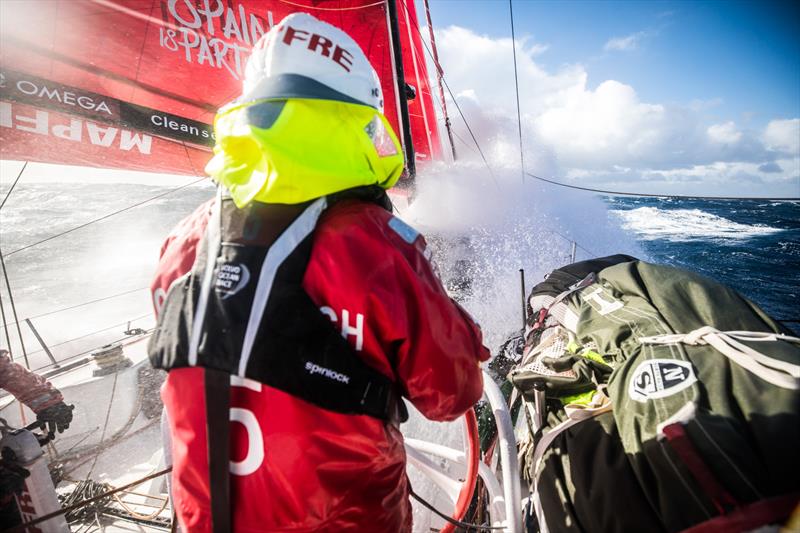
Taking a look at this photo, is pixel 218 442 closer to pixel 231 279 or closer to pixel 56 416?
pixel 231 279

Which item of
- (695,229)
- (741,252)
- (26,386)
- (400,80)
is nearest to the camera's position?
(26,386)

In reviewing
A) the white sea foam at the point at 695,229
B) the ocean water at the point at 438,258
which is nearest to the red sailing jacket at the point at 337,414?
the ocean water at the point at 438,258

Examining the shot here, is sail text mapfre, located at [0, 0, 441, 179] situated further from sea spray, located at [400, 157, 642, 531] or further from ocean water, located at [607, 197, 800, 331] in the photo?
ocean water, located at [607, 197, 800, 331]

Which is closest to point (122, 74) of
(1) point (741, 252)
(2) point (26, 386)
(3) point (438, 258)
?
(2) point (26, 386)

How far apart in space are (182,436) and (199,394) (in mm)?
127

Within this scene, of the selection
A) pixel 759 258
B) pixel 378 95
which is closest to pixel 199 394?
pixel 378 95

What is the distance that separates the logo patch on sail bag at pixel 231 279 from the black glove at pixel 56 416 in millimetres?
2443

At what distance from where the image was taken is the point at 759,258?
793 centimetres

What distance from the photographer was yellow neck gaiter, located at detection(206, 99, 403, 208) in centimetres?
67

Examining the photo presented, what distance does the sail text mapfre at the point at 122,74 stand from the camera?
6.21 feet

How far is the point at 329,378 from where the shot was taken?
2.24 ft

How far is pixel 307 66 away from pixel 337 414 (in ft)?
2.58

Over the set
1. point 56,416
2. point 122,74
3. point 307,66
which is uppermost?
point 122,74

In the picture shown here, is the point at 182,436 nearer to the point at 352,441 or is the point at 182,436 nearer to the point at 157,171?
the point at 352,441
